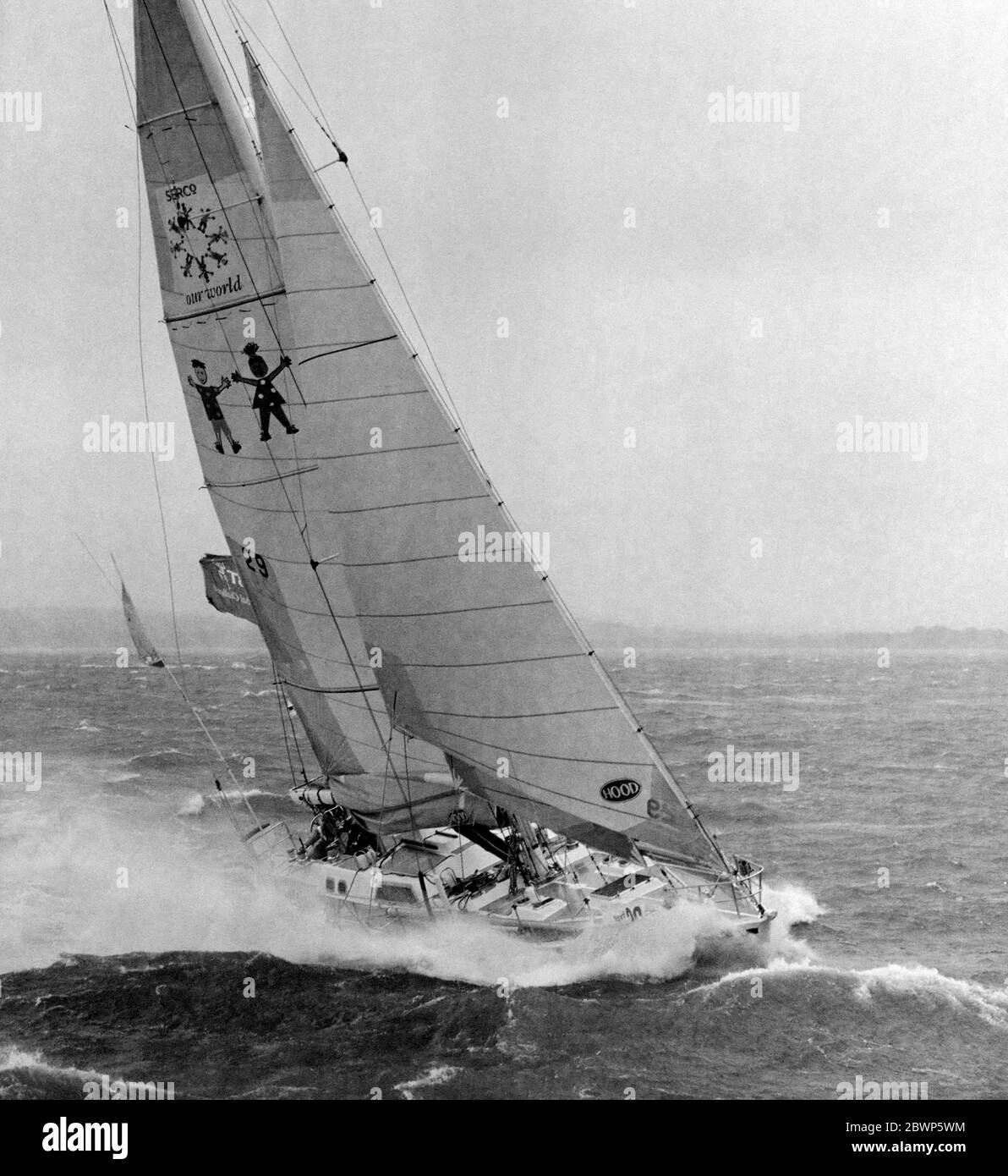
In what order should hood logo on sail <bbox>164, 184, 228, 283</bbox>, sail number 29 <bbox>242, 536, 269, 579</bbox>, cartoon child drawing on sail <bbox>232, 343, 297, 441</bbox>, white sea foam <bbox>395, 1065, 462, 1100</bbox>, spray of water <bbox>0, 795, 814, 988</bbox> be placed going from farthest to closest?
sail number 29 <bbox>242, 536, 269, 579</bbox>
spray of water <bbox>0, 795, 814, 988</bbox>
cartoon child drawing on sail <bbox>232, 343, 297, 441</bbox>
hood logo on sail <bbox>164, 184, 228, 283</bbox>
white sea foam <bbox>395, 1065, 462, 1100</bbox>

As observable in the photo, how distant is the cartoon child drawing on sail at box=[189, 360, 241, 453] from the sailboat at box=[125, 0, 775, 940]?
0.04 metres

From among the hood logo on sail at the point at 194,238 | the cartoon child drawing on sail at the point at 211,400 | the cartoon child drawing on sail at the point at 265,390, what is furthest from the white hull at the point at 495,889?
the hood logo on sail at the point at 194,238

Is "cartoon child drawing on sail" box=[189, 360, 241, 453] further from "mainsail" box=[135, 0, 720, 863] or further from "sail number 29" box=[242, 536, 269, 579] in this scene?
"sail number 29" box=[242, 536, 269, 579]

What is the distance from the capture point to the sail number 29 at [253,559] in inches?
754

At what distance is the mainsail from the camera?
52.0 ft

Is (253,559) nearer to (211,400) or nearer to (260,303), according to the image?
(211,400)

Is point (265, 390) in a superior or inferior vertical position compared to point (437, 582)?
superior

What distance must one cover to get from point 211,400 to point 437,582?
196 inches

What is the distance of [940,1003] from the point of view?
17.3 m

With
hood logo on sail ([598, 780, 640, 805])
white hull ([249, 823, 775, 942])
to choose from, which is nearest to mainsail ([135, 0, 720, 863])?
hood logo on sail ([598, 780, 640, 805])

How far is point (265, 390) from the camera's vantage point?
17.9 meters

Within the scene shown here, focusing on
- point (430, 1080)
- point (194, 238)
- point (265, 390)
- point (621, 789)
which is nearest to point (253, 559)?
point (265, 390)

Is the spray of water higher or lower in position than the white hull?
lower
